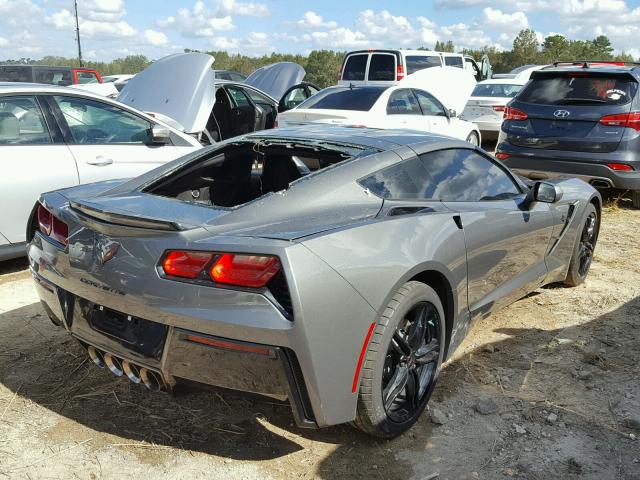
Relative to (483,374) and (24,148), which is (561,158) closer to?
(483,374)

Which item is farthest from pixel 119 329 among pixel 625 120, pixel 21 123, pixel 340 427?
pixel 625 120

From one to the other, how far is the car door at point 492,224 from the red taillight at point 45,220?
6.12 ft

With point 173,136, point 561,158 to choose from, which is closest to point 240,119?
point 173,136

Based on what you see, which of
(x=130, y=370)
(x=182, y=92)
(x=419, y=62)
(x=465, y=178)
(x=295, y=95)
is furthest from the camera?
(x=419, y=62)

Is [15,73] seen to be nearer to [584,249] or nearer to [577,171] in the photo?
[577,171]

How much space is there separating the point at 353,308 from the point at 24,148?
11.6ft

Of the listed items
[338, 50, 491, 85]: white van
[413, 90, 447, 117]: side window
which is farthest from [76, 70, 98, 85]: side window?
[413, 90, 447, 117]: side window

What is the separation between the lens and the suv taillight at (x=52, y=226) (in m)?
2.86

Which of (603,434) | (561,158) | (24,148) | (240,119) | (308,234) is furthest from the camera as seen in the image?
(240,119)

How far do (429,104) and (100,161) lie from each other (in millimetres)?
6393

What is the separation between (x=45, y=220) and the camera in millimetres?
3066

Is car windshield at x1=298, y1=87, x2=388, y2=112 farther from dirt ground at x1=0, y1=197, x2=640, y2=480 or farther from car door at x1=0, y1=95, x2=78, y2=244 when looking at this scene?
dirt ground at x1=0, y1=197, x2=640, y2=480

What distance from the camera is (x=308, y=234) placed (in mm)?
2467

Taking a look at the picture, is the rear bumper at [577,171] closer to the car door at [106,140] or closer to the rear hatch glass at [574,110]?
the rear hatch glass at [574,110]
